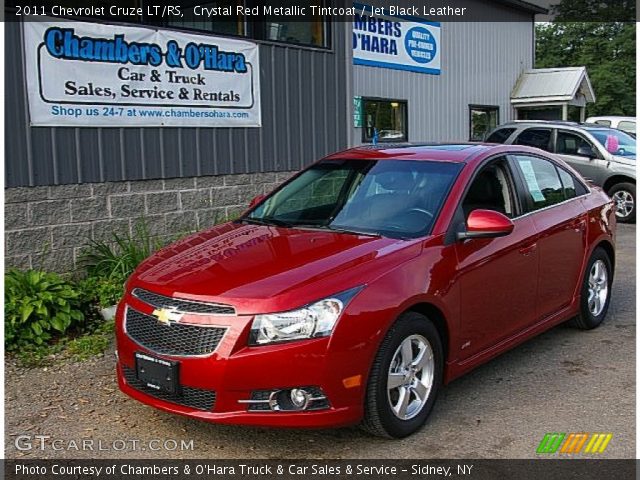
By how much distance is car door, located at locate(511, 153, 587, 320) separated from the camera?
532 centimetres

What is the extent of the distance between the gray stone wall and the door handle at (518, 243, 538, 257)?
14.5 feet

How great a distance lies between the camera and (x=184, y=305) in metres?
3.82

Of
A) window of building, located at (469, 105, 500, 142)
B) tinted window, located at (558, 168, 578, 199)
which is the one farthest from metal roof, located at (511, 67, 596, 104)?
tinted window, located at (558, 168, 578, 199)

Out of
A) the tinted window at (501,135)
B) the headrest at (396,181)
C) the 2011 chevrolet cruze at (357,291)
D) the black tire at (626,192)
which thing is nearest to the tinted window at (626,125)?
the tinted window at (501,135)

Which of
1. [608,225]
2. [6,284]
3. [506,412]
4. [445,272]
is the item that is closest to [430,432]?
[506,412]

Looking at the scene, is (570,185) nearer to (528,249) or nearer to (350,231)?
(528,249)

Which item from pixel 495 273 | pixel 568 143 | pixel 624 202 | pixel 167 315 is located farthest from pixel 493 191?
pixel 568 143

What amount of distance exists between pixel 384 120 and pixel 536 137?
3.00 metres

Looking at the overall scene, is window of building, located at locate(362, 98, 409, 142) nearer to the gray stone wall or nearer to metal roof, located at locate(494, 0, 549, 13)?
the gray stone wall

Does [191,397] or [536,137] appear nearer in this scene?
[191,397]

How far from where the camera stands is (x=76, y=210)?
7.24m

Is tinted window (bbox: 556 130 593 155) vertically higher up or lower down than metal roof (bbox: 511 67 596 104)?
lower down

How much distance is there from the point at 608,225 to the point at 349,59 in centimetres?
511

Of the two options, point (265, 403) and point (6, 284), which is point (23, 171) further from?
point (265, 403)
